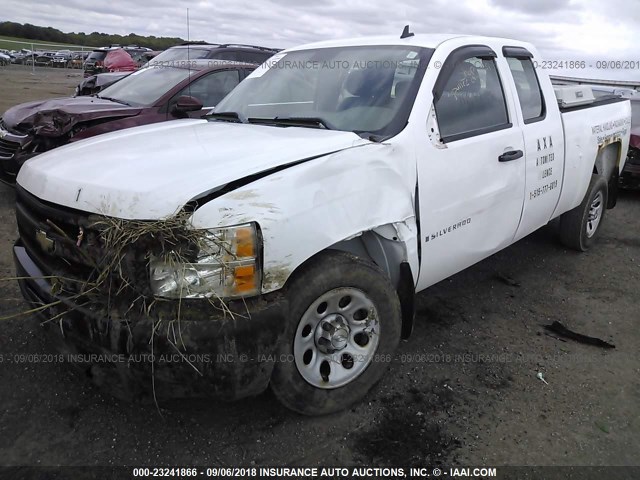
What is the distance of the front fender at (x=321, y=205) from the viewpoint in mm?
2268

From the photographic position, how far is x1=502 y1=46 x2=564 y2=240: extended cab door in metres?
3.89

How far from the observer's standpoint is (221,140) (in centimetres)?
295

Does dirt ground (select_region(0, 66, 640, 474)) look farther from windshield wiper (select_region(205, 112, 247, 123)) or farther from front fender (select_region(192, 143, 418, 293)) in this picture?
windshield wiper (select_region(205, 112, 247, 123))

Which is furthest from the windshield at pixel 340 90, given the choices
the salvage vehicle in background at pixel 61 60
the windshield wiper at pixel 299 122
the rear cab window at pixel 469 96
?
the salvage vehicle in background at pixel 61 60

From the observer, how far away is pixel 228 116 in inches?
147

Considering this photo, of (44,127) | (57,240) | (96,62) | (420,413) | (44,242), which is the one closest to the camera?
(57,240)

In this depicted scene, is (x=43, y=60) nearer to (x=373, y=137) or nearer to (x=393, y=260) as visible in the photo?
(x=373, y=137)

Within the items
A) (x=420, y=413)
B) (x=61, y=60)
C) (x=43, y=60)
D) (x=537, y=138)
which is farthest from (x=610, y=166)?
(x=43, y=60)

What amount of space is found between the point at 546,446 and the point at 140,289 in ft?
6.81

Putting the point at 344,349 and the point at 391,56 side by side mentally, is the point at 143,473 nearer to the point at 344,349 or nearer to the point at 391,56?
the point at 344,349

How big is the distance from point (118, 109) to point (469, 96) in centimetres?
432

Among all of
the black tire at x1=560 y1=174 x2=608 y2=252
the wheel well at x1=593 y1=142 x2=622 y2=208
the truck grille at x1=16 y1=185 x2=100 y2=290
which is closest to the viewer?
the truck grille at x1=16 y1=185 x2=100 y2=290

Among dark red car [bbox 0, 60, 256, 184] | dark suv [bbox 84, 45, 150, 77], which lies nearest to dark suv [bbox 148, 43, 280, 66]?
dark red car [bbox 0, 60, 256, 184]

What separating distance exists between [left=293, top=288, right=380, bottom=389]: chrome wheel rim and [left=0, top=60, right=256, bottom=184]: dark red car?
3.96 metres
